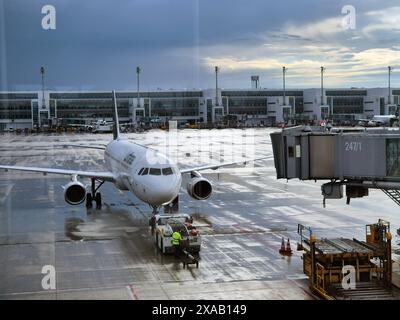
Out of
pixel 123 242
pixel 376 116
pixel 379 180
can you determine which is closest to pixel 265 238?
pixel 123 242

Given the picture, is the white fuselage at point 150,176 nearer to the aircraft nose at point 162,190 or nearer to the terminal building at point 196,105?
the aircraft nose at point 162,190

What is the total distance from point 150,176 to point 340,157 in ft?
31.4

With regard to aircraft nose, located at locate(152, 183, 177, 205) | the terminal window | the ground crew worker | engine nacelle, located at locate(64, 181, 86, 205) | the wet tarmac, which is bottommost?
the wet tarmac

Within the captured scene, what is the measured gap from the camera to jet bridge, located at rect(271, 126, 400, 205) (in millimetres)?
11656

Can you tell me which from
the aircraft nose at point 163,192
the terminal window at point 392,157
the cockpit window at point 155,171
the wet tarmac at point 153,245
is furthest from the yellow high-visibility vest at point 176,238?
the terminal window at point 392,157

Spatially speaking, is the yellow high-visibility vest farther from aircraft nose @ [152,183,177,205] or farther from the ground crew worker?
aircraft nose @ [152,183,177,205]

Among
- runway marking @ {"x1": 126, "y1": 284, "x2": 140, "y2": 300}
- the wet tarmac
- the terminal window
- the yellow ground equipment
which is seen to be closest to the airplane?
the wet tarmac

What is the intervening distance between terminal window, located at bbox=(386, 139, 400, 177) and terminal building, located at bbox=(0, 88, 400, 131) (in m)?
29.4

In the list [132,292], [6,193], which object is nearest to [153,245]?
[132,292]

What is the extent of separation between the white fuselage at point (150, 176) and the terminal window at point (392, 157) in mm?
9548

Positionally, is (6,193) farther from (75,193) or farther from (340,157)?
(340,157)

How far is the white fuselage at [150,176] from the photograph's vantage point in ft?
65.0

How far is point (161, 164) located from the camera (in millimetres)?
20625
